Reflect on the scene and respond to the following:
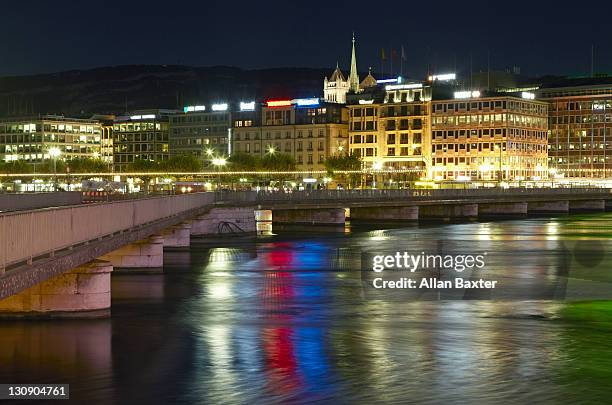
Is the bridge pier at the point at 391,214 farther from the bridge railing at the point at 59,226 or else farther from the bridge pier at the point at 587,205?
the bridge railing at the point at 59,226

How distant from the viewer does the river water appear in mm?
26375

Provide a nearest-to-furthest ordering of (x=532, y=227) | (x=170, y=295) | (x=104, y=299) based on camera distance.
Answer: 1. (x=104, y=299)
2. (x=170, y=295)
3. (x=532, y=227)

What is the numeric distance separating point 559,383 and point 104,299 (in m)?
16.0

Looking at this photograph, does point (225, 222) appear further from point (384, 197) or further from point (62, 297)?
point (62, 297)

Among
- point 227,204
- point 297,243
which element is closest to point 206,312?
point 297,243

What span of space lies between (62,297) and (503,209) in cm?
12608

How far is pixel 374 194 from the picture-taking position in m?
122

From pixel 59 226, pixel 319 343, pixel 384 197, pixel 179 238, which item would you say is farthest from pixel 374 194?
pixel 59 226

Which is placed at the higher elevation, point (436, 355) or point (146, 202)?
point (146, 202)

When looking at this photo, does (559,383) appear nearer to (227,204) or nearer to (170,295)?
(170,295)

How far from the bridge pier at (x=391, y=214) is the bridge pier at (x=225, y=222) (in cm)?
3613

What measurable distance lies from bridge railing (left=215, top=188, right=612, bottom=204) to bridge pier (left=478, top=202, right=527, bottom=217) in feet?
7.25

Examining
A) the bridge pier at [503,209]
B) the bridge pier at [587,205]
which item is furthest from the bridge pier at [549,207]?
the bridge pier at [503,209]

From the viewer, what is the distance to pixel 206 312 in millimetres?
40438
